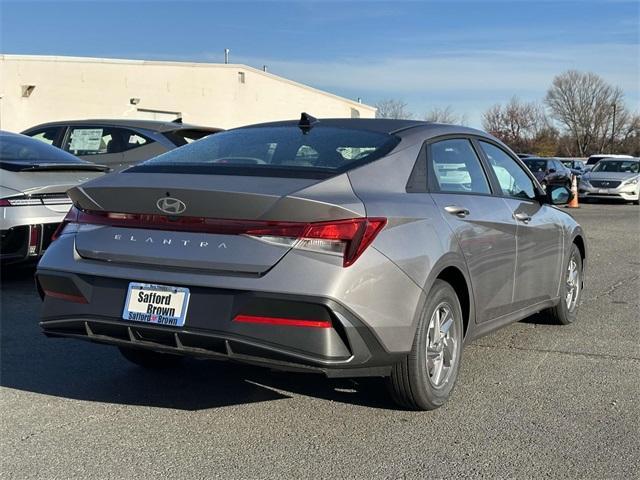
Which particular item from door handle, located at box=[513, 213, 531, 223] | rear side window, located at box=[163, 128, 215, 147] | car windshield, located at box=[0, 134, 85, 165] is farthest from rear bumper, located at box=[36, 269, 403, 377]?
rear side window, located at box=[163, 128, 215, 147]

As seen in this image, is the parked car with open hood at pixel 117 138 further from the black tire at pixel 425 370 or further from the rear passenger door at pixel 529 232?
the black tire at pixel 425 370

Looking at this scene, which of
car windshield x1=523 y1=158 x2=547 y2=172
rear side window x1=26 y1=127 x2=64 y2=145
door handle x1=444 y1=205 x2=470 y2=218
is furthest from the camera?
car windshield x1=523 y1=158 x2=547 y2=172

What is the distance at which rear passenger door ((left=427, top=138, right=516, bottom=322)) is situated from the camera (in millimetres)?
4242

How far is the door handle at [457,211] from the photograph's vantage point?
4172 mm

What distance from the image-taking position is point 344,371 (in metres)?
3.49

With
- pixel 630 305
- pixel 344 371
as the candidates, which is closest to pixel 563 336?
pixel 630 305

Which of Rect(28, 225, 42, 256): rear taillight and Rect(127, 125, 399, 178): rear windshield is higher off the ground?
Rect(127, 125, 399, 178): rear windshield

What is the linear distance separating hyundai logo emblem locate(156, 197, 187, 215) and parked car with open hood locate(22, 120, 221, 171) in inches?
248

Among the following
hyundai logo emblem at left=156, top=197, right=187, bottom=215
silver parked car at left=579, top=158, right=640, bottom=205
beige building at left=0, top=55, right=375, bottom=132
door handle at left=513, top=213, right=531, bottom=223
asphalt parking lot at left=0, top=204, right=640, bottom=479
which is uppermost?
beige building at left=0, top=55, right=375, bottom=132

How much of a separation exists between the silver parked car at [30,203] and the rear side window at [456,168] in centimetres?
393

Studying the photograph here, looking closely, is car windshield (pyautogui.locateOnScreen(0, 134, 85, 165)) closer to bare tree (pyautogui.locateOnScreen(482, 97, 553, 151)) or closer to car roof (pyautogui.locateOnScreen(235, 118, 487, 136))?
car roof (pyautogui.locateOnScreen(235, 118, 487, 136))

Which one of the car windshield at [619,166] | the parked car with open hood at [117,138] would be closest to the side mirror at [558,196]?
the parked car with open hood at [117,138]

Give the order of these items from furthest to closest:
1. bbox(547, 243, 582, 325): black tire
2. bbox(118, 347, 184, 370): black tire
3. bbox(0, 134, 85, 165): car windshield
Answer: bbox(0, 134, 85, 165): car windshield < bbox(547, 243, 582, 325): black tire < bbox(118, 347, 184, 370): black tire

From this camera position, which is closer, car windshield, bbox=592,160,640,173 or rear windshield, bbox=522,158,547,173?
car windshield, bbox=592,160,640,173
